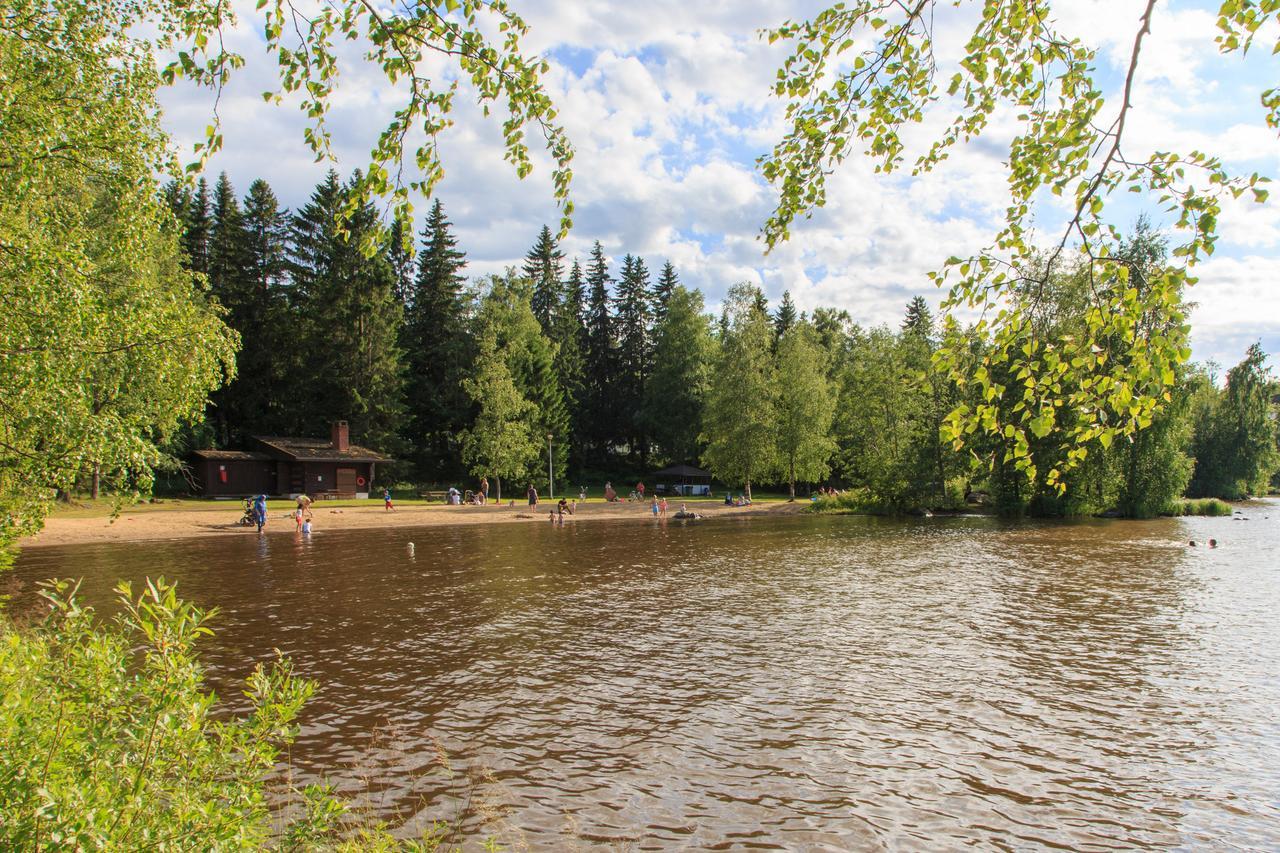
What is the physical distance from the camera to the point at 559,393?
7775 centimetres

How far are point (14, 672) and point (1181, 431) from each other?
59.2 metres

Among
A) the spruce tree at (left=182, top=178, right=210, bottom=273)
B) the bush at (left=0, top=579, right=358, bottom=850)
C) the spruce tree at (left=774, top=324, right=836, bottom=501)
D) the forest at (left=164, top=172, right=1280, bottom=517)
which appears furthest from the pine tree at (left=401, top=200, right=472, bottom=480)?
the bush at (left=0, top=579, right=358, bottom=850)

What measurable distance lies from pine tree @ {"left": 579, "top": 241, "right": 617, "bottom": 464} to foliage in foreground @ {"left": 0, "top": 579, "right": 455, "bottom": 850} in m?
81.1

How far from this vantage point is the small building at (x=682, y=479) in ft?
246

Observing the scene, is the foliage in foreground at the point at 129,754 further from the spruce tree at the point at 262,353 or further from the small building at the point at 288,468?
the spruce tree at the point at 262,353

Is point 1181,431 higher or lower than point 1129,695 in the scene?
higher

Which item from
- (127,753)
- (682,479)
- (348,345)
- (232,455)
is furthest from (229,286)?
(127,753)

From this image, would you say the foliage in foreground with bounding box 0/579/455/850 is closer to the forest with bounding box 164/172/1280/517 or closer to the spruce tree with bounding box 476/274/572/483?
the forest with bounding box 164/172/1280/517

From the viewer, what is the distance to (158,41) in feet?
51.1

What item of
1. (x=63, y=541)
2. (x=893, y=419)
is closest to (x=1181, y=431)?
(x=893, y=419)

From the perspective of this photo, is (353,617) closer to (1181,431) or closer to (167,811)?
(167,811)

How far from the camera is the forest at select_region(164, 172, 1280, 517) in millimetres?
55094

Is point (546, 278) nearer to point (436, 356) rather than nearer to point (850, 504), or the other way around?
point (436, 356)

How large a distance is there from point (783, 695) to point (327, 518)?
131 ft
